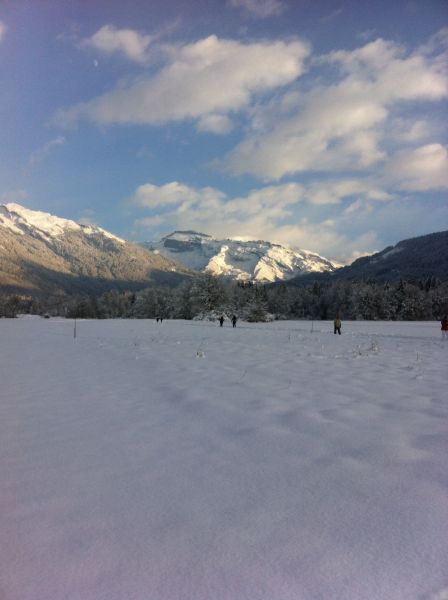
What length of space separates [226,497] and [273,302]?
10206 centimetres

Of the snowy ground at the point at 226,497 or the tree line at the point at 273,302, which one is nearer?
the snowy ground at the point at 226,497

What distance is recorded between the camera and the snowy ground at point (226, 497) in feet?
6.56

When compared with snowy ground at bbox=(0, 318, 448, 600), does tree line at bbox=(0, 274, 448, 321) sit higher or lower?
higher

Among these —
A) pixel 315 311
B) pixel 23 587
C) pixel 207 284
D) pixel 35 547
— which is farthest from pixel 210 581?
pixel 315 311

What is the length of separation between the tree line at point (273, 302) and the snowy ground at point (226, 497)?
46.6m

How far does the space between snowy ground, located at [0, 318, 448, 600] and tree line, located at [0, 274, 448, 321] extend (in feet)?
153

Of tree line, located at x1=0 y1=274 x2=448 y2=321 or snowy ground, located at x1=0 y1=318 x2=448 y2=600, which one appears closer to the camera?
snowy ground, located at x1=0 y1=318 x2=448 y2=600

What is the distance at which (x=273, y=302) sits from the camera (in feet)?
341

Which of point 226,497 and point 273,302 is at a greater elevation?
point 273,302

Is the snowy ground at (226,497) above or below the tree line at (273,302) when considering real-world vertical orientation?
below

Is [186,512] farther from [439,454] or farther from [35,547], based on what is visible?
[439,454]

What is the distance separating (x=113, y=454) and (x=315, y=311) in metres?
101

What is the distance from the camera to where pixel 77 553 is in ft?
7.38

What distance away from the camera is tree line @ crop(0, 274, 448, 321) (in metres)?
61.7
